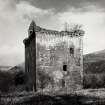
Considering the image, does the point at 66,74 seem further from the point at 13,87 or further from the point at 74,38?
the point at 13,87

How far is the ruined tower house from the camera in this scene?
23250 mm

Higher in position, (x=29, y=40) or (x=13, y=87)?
(x=29, y=40)

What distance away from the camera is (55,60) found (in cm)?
2386

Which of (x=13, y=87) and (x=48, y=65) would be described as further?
(x=13, y=87)

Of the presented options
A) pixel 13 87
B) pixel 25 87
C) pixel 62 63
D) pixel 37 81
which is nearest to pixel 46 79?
pixel 37 81

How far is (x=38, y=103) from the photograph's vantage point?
14.8 meters

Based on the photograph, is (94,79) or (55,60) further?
(94,79)

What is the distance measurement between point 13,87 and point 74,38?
10.3m

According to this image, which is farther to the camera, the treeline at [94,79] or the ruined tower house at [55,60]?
the treeline at [94,79]

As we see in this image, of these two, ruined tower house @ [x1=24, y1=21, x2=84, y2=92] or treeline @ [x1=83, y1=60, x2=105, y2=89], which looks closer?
ruined tower house @ [x1=24, y1=21, x2=84, y2=92]

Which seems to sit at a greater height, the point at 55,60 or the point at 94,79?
the point at 55,60

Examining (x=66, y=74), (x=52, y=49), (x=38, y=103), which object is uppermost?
(x=52, y=49)

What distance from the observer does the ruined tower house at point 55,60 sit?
76.3 feet

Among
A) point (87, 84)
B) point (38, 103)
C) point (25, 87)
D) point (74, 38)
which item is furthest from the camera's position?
point (87, 84)
